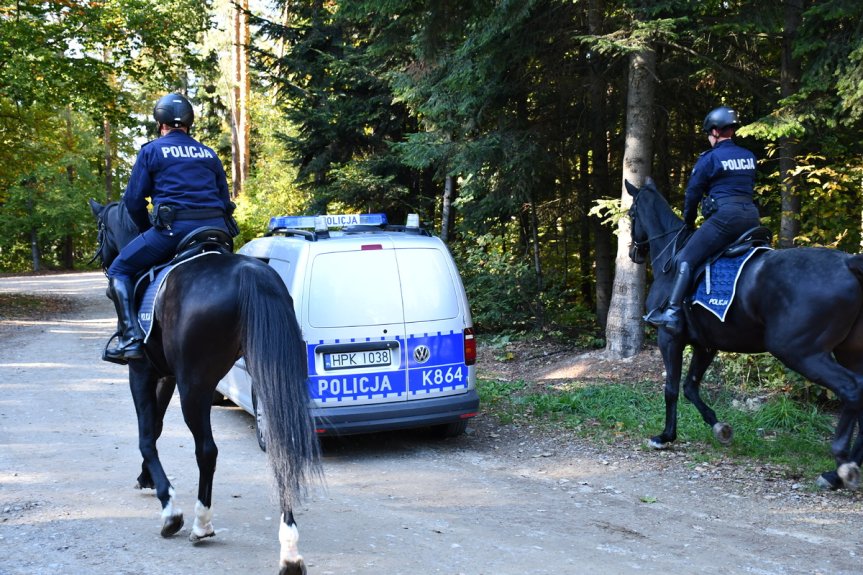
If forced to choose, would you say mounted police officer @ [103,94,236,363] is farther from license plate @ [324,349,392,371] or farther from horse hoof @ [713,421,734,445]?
horse hoof @ [713,421,734,445]

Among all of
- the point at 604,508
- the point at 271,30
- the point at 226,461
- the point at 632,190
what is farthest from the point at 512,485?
the point at 271,30

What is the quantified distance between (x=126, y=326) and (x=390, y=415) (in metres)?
2.66

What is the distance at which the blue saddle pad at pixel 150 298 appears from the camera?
18.2 feet

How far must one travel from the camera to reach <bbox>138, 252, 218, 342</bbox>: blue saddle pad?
5547 millimetres

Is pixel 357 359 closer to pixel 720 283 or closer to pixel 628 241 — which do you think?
pixel 720 283

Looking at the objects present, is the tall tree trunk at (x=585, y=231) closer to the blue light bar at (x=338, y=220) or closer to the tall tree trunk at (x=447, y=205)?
the tall tree trunk at (x=447, y=205)

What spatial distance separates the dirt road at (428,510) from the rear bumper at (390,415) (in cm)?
38

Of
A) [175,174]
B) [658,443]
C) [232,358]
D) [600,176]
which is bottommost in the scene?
[658,443]

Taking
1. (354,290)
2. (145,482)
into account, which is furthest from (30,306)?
(145,482)

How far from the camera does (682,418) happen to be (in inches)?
346

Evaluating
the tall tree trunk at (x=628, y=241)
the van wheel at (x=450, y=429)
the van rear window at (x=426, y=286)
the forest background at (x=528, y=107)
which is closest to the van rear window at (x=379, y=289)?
the van rear window at (x=426, y=286)

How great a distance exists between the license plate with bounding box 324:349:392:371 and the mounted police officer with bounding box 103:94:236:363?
191 centimetres

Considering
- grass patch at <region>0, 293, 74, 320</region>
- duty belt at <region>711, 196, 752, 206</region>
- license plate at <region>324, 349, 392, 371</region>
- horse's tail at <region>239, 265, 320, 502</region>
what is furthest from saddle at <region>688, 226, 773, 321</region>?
grass patch at <region>0, 293, 74, 320</region>

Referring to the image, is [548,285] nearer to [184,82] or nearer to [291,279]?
[291,279]
